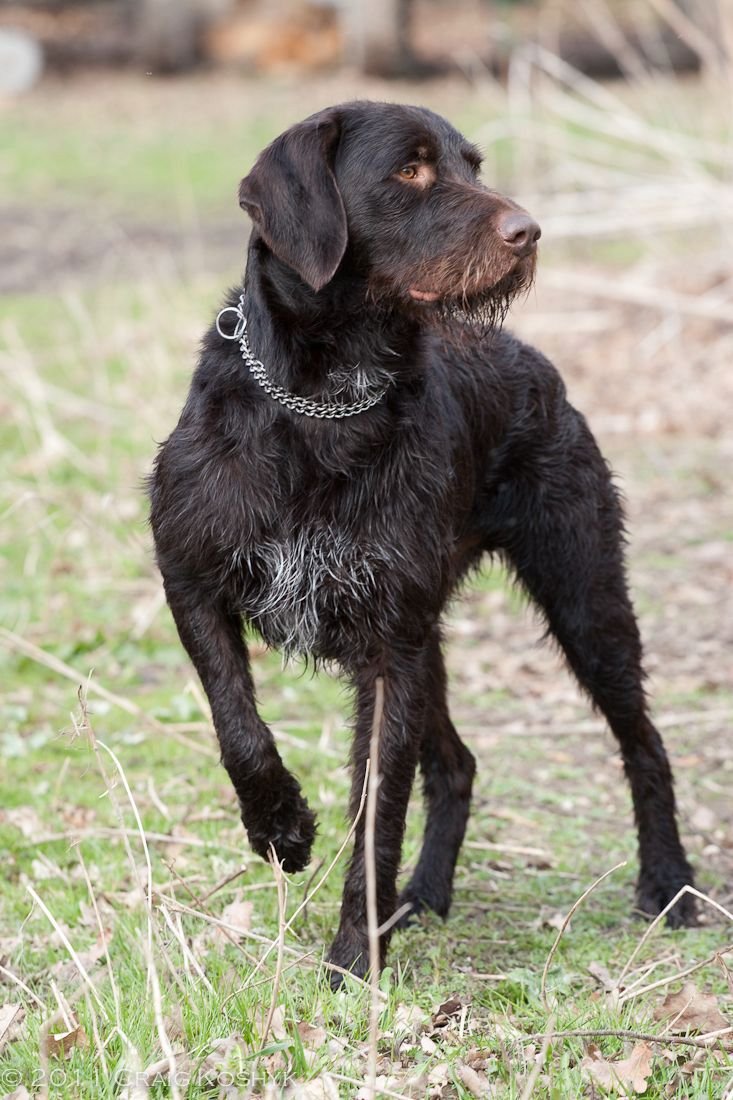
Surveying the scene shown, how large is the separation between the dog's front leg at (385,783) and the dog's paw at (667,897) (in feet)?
3.72

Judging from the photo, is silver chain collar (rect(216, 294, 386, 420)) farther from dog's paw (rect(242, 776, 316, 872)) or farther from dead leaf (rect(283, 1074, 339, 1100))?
dead leaf (rect(283, 1074, 339, 1100))

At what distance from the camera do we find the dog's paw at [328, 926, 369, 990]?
3.69 m

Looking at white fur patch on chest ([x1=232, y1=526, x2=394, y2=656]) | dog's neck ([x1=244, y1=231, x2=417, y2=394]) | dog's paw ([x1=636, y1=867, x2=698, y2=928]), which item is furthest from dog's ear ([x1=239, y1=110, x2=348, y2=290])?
dog's paw ([x1=636, y1=867, x2=698, y2=928])

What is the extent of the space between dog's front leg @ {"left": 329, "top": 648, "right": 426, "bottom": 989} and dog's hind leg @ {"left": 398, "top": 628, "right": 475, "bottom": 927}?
630mm

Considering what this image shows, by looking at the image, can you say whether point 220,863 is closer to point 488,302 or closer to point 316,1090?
point 316,1090

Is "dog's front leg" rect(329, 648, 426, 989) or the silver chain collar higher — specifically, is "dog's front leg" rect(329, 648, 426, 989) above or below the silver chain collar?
below

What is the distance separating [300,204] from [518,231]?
0.52m

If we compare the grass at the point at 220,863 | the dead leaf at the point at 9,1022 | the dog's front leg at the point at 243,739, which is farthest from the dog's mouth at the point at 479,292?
the dead leaf at the point at 9,1022

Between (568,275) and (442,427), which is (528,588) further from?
(568,275)

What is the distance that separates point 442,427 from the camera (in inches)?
154

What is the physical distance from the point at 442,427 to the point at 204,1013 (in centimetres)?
156

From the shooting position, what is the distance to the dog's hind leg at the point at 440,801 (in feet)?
14.6

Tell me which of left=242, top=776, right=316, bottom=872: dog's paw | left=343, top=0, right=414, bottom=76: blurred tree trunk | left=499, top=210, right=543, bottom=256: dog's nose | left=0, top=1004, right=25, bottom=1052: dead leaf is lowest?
left=0, top=1004, right=25, bottom=1052: dead leaf

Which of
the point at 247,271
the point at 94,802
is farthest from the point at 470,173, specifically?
the point at 94,802
